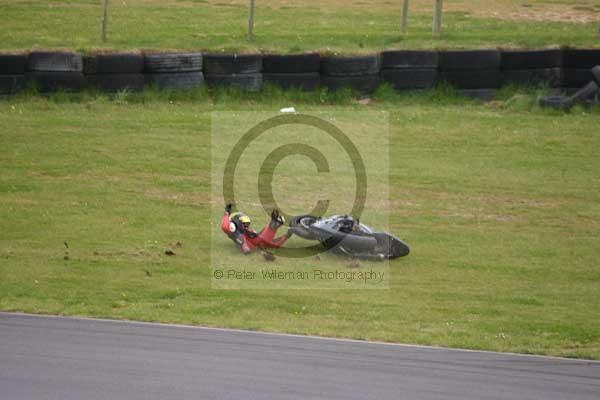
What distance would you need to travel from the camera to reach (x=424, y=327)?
921cm

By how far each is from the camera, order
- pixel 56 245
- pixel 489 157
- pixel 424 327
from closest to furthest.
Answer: pixel 424 327, pixel 56 245, pixel 489 157

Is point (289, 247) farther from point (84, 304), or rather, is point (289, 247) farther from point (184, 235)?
point (84, 304)

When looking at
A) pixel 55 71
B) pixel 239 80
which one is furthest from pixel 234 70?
pixel 55 71

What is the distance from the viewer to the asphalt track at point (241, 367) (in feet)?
23.9

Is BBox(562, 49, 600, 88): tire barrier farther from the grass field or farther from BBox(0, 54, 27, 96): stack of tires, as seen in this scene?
BBox(0, 54, 27, 96): stack of tires

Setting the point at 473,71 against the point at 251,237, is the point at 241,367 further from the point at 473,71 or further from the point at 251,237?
the point at 473,71

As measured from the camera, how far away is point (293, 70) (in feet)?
54.6

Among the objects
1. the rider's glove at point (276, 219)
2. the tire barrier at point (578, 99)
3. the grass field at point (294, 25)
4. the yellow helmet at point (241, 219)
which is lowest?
the yellow helmet at point (241, 219)

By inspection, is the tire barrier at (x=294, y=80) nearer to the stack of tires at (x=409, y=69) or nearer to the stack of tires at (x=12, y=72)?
the stack of tires at (x=409, y=69)

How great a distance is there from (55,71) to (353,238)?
726 cm

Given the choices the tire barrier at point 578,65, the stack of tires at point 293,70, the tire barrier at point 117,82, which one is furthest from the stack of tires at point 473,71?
the tire barrier at point 117,82

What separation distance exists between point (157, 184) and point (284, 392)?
6578mm

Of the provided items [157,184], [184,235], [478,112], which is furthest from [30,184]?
[478,112]

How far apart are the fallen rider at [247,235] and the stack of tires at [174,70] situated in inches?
229
